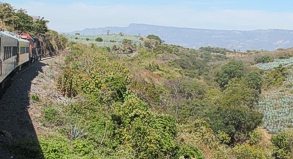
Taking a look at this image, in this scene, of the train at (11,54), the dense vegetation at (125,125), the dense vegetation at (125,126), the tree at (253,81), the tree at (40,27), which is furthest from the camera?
the tree at (253,81)

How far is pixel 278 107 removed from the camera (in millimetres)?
45500

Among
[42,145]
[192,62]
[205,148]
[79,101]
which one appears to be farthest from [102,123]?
[192,62]

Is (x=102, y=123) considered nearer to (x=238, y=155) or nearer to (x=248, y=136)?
(x=238, y=155)

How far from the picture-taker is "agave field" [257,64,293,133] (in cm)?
3728

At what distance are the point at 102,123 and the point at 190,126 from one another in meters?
7.42

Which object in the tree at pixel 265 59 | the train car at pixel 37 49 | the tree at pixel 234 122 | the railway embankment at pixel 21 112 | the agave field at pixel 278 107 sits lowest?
the agave field at pixel 278 107

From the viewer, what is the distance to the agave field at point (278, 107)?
37281 mm

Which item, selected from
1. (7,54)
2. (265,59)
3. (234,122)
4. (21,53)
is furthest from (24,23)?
(265,59)

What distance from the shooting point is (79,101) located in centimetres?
1491

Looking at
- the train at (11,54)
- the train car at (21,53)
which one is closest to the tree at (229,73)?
the train at (11,54)

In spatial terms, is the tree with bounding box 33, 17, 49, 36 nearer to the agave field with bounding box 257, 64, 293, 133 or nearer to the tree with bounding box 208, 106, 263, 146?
the tree with bounding box 208, 106, 263, 146

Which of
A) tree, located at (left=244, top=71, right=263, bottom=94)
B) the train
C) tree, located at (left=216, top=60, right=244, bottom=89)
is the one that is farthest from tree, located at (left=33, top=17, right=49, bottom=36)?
tree, located at (left=216, top=60, right=244, bottom=89)

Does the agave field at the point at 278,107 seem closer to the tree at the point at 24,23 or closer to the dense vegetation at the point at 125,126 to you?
the dense vegetation at the point at 125,126

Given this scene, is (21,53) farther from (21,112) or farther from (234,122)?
(234,122)
